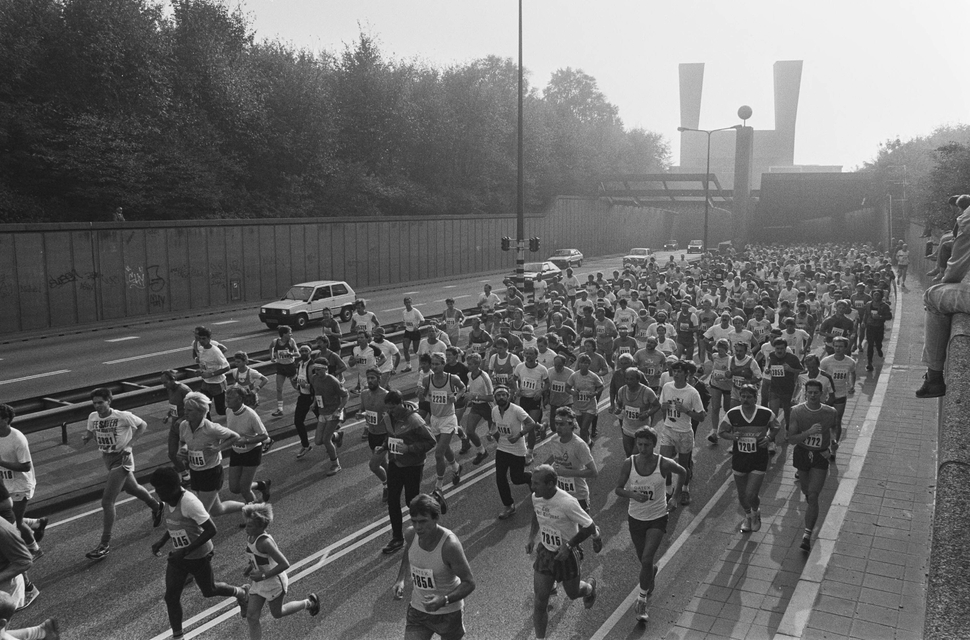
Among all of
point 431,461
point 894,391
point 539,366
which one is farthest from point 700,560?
point 894,391

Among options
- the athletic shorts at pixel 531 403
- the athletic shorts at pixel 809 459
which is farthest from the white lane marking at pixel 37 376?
the athletic shorts at pixel 809 459

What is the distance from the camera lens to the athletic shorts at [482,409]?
1130 cm

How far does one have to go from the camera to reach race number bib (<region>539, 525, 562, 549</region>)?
21.7 ft

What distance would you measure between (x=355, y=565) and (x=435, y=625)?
9.26 feet

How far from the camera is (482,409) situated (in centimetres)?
1135

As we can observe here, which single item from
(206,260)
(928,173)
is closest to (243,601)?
(206,260)

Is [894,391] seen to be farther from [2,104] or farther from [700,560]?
[2,104]

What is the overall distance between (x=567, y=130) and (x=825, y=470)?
6958 centimetres

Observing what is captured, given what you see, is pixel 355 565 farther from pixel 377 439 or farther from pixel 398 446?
pixel 377 439

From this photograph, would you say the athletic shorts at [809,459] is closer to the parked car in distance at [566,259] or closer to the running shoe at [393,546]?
the running shoe at [393,546]

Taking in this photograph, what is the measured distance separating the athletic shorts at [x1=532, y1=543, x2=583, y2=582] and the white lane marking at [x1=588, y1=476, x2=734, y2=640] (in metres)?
0.65

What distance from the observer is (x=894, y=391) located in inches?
624

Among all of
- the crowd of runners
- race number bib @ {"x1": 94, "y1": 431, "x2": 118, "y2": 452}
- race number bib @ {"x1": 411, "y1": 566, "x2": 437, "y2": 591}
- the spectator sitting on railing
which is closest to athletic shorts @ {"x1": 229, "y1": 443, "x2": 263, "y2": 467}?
the crowd of runners

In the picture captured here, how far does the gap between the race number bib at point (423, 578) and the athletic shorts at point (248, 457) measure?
13.9 feet
